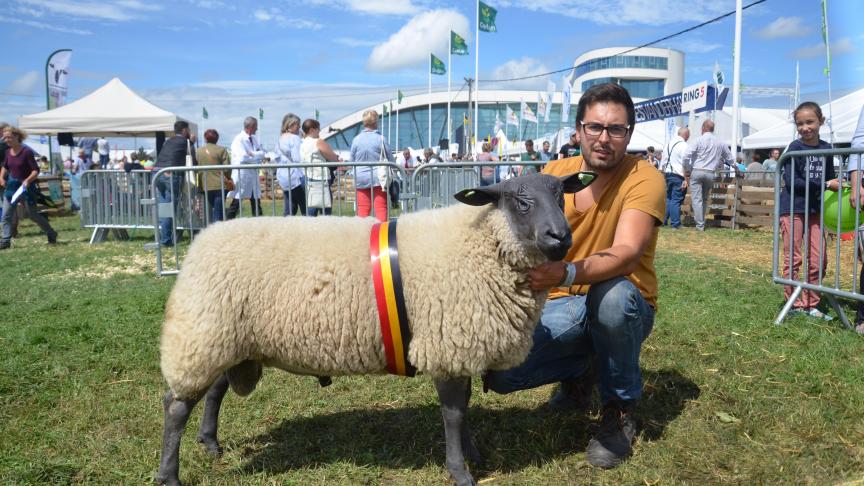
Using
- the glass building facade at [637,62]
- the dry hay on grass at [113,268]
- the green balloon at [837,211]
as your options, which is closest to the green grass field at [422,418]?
the green balloon at [837,211]

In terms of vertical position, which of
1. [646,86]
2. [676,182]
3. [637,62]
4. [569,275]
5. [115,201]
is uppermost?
[637,62]

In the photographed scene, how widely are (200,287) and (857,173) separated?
164 inches

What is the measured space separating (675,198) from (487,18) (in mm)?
20099

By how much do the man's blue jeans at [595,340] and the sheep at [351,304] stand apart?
0.36m

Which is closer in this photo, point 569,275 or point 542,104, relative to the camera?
point 569,275

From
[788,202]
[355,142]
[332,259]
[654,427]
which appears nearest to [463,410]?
[332,259]

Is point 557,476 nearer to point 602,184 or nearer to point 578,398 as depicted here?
point 578,398

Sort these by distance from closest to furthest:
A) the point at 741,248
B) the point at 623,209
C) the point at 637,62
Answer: the point at 623,209 → the point at 741,248 → the point at 637,62

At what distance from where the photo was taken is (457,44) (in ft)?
109

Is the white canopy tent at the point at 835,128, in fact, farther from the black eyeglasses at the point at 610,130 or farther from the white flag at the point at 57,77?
the white flag at the point at 57,77

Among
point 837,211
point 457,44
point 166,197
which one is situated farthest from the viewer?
point 457,44

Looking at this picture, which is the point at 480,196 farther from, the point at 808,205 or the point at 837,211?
the point at 808,205

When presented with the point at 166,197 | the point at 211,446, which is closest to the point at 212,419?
the point at 211,446

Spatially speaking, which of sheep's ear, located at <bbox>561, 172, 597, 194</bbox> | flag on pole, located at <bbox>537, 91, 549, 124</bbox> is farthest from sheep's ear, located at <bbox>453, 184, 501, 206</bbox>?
flag on pole, located at <bbox>537, 91, 549, 124</bbox>
